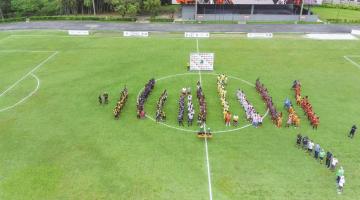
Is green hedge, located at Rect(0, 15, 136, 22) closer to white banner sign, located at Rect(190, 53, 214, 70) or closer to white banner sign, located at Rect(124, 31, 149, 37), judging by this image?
white banner sign, located at Rect(124, 31, 149, 37)

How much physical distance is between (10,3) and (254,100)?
225 feet

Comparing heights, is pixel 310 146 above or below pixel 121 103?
below

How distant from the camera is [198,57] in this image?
45.4 meters

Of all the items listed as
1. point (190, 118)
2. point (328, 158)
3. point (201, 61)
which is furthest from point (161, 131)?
point (201, 61)

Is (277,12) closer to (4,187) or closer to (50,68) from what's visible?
(50,68)

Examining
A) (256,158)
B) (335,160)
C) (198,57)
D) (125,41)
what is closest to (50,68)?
(125,41)

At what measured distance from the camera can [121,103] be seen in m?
36.1

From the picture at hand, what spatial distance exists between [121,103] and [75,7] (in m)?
55.5

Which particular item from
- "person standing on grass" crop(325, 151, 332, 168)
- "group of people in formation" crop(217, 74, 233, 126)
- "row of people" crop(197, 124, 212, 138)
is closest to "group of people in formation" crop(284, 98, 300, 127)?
"group of people in formation" crop(217, 74, 233, 126)

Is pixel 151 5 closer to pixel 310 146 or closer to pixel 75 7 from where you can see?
pixel 75 7

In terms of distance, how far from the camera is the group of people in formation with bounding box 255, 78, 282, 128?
3325 centimetres

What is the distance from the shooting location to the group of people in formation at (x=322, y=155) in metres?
25.1

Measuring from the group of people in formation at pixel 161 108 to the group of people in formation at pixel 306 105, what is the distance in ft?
46.1

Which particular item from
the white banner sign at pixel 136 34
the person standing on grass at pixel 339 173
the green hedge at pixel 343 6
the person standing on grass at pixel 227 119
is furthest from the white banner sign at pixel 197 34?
the green hedge at pixel 343 6
